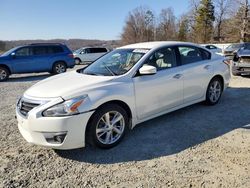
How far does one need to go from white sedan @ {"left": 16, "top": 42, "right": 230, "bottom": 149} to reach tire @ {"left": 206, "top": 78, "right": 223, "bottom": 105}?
0.31 feet

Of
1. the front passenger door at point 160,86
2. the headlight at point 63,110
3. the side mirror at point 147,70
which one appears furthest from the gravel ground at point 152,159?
the side mirror at point 147,70

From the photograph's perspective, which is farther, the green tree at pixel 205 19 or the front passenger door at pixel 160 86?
the green tree at pixel 205 19

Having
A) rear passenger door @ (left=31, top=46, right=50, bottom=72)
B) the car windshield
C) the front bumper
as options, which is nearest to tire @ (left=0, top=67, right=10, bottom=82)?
rear passenger door @ (left=31, top=46, right=50, bottom=72)

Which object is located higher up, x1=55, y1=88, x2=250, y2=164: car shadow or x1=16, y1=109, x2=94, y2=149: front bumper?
x1=16, y1=109, x2=94, y2=149: front bumper

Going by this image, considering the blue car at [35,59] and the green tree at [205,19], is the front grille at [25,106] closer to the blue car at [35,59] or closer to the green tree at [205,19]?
the blue car at [35,59]

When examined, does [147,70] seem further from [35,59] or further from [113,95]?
[35,59]

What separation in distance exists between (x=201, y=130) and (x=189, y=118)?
2.21 feet

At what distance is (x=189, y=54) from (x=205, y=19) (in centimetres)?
6028

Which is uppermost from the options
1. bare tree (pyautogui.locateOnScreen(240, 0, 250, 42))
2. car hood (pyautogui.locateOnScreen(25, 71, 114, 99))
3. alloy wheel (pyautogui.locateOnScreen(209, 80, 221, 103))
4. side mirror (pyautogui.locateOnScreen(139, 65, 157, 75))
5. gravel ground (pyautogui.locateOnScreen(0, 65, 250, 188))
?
bare tree (pyautogui.locateOnScreen(240, 0, 250, 42))

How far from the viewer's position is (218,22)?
62.9 m

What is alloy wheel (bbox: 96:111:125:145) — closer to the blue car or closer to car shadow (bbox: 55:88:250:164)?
car shadow (bbox: 55:88:250:164)

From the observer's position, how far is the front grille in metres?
3.93

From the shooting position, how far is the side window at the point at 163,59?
4.90 m

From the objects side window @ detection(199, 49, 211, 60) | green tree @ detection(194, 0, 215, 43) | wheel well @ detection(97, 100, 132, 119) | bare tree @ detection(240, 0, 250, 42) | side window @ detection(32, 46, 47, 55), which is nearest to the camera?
wheel well @ detection(97, 100, 132, 119)
